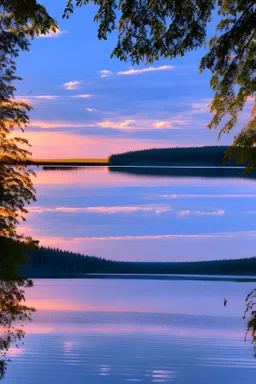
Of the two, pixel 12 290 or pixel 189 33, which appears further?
pixel 12 290

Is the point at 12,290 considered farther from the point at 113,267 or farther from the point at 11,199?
the point at 113,267

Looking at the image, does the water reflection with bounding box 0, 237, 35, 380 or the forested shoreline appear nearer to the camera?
the water reflection with bounding box 0, 237, 35, 380

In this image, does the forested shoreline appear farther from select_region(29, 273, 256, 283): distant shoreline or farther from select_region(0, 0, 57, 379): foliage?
select_region(0, 0, 57, 379): foliage

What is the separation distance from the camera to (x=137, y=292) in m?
45.8

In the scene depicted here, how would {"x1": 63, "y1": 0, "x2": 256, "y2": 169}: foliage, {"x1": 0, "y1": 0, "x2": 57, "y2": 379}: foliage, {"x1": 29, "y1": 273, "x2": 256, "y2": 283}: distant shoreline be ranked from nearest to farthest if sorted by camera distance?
{"x1": 63, "y1": 0, "x2": 256, "y2": 169}: foliage < {"x1": 0, "y1": 0, "x2": 57, "y2": 379}: foliage < {"x1": 29, "y1": 273, "x2": 256, "y2": 283}: distant shoreline

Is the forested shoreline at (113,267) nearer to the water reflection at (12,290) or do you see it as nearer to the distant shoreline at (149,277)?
the distant shoreline at (149,277)

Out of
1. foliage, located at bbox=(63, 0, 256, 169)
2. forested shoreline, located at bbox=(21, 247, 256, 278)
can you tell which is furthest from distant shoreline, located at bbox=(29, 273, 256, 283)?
foliage, located at bbox=(63, 0, 256, 169)

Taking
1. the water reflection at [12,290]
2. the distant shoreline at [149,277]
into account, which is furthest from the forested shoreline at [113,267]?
the water reflection at [12,290]

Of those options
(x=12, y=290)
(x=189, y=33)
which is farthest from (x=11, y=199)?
(x=189, y=33)

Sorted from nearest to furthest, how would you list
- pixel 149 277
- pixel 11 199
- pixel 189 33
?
pixel 189 33, pixel 11 199, pixel 149 277

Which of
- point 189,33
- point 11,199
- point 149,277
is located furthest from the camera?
point 149,277

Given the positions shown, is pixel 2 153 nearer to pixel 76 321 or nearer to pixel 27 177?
pixel 27 177

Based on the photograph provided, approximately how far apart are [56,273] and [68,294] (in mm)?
12893

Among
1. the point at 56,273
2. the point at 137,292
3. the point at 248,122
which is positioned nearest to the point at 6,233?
the point at 248,122
